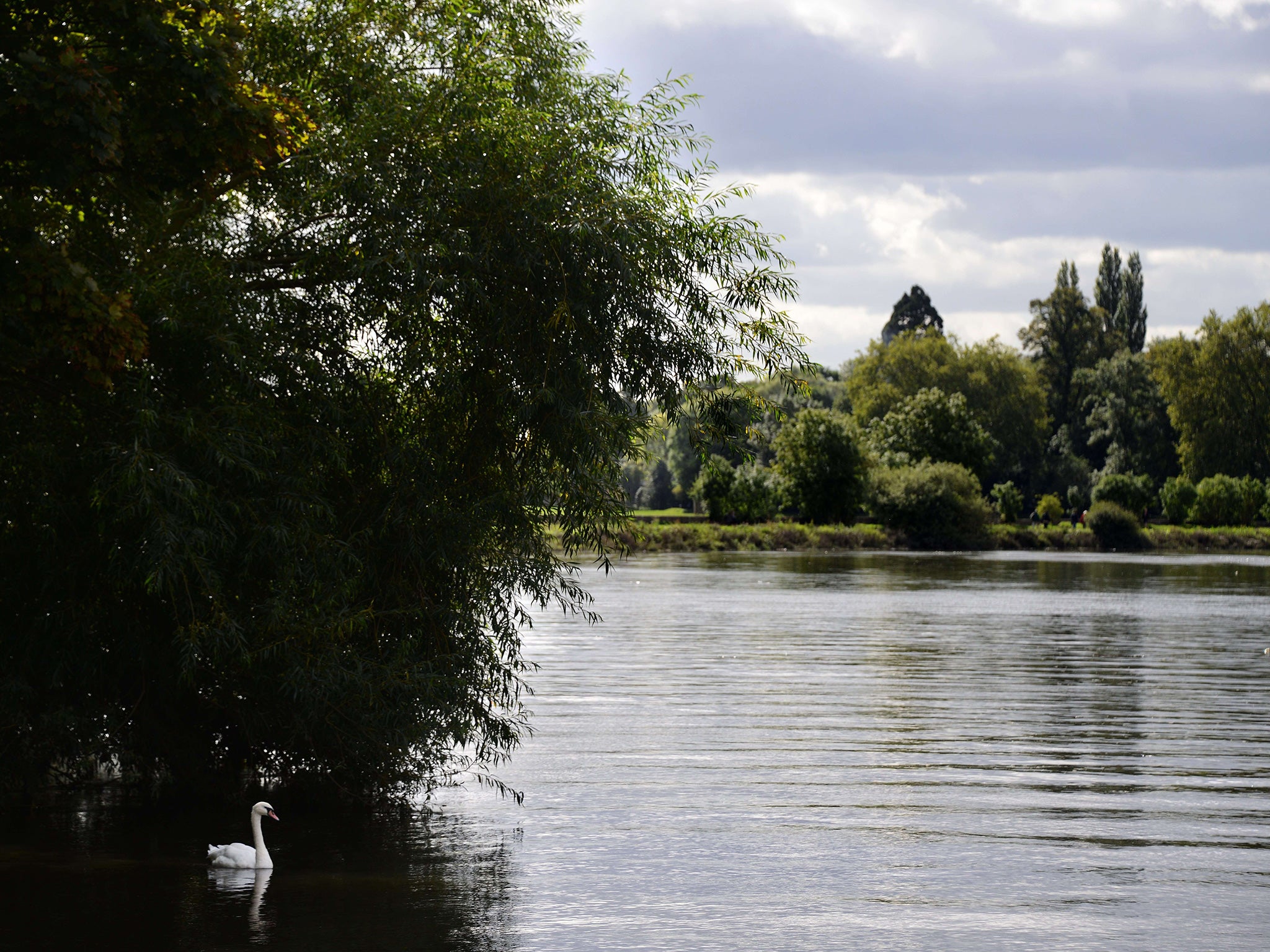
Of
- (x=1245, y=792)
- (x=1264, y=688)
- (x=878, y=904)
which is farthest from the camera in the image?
(x=1264, y=688)

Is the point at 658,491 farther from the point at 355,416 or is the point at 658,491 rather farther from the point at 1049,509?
the point at 355,416

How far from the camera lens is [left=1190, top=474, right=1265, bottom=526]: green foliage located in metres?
101

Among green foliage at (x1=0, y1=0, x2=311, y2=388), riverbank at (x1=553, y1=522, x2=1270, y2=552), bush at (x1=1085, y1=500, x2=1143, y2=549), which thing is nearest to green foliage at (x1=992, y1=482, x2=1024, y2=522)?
riverbank at (x1=553, y1=522, x2=1270, y2=552)

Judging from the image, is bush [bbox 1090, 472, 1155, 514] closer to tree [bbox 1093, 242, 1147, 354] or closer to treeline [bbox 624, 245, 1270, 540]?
treeline [bbox 624, 245, 1270, 540]

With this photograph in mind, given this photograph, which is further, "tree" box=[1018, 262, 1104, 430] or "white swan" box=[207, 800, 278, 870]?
"tree" box=[1018, 262, 1104, 430]

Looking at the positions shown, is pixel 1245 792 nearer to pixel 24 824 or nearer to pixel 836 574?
pixel 24 824

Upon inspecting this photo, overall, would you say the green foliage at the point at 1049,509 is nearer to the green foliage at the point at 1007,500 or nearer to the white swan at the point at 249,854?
the green foliage at the point at 1007,500

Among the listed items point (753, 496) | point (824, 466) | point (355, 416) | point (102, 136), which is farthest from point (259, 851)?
point (753, 496)

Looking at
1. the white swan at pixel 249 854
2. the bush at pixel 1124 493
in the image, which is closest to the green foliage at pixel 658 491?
the bush at pixel 1124 493

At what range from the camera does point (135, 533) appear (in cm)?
1295

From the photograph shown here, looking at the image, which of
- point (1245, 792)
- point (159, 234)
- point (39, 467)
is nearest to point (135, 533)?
point (39, 467)

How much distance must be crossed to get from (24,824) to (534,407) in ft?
23.4

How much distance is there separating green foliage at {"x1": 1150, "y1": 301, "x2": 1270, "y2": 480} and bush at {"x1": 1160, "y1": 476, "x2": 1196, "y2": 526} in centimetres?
468

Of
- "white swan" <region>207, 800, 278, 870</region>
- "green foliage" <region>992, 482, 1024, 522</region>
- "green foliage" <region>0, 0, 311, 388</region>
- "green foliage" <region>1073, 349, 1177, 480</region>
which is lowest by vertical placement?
"white swan" <region>207, 800, 278, 870</region>
